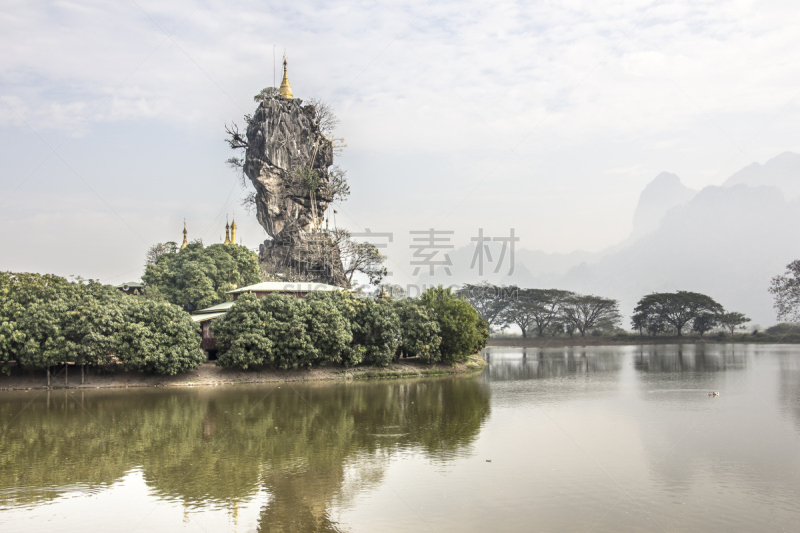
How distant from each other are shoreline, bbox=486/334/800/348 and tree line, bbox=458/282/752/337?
1.22m

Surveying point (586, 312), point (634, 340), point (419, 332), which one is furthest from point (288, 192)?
point (634, 340)

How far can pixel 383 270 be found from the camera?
5394 cm

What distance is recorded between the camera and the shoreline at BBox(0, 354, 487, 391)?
101 ft

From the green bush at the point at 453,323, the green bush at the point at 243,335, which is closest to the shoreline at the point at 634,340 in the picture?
the green bush at the point at 453,323

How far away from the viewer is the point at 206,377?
3331cm

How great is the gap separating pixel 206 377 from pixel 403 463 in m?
21.1

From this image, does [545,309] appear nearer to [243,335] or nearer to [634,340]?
[634,340]

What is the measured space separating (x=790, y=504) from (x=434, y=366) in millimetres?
30851

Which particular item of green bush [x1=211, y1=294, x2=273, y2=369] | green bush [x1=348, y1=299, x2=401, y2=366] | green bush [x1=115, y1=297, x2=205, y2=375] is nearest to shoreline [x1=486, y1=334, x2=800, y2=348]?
green bush [x1=348, y1=299, x2=401, y2=366]

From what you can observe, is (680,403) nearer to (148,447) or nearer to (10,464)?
(148,447)

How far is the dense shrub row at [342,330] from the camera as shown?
33.6 metres

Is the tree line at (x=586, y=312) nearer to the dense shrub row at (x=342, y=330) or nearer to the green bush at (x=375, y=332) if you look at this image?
the dense shrub row at (x=342, y=330)

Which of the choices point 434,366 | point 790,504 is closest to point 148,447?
point 790,504

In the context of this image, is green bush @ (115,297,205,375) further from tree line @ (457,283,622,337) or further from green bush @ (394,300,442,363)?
tree line @ (457,283,622,337)
